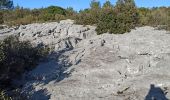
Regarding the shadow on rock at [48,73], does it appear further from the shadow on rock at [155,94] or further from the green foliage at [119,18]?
the green foliage at [119,18]

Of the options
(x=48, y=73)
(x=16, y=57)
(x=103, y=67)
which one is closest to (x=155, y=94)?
(x=103, y=67)

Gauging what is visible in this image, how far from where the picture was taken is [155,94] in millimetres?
13500

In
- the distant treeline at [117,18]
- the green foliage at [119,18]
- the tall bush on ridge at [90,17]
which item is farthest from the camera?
the tall bush on ridge at [90,17]

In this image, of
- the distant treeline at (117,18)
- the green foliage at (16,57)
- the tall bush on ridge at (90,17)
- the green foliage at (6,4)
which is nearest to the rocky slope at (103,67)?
the green foliage at (16,57)

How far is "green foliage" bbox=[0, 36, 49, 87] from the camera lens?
14.5 m

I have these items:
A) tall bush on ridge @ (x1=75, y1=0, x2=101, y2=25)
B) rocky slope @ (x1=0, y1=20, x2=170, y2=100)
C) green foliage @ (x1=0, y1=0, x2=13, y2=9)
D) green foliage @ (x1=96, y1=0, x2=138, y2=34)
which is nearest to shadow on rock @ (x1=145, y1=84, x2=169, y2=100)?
rocky slope @ (x1=0, y1=20, x2=170, y2=100)

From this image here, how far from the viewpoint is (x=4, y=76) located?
14.2m

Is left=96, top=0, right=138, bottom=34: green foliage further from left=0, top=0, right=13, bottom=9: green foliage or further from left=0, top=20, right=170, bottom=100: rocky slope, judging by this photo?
left=0, top=0, right=13, bottom=9: green foliage

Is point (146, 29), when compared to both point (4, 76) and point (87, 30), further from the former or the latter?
point (4, 76)

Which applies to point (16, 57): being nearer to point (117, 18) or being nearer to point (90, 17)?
point (117, 18)

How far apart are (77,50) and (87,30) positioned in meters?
3.50

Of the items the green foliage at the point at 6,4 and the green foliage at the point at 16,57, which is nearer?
the green foliage at the point at 16,57

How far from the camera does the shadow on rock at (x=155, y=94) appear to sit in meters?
13.3

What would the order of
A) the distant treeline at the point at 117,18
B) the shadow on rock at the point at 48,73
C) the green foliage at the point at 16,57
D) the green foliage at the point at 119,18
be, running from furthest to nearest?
the distant treeline at the point at 117,18 < the green foliage at the point at 119,18 < the shadow on rock at the point at 48,73 < the green foliage at the point at 16,57
